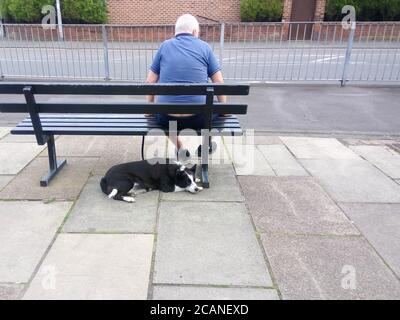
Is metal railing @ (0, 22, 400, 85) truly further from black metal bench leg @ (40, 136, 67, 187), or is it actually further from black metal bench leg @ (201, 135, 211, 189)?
black metal bench leg @ (201, 135, 211, 189)

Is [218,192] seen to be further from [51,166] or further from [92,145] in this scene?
[92,145]

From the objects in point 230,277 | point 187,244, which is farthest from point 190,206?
point 230,277

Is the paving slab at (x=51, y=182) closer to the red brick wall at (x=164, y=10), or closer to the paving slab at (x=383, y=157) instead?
the paving slab at (x=383, y=157)

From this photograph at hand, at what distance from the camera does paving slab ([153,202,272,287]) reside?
7.94 feet

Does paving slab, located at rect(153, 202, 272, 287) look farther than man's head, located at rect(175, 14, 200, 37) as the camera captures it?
No

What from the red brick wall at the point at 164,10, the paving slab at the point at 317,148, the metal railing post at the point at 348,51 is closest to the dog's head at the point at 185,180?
the paving slab at the point at 317,148

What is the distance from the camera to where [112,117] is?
3949mm

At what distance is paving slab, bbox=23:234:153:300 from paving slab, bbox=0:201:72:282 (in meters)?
0.11

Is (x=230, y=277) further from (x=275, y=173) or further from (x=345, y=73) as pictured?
(x=345, y=73)

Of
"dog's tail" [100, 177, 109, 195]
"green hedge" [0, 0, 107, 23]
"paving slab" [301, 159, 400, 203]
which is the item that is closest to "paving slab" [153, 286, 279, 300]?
"dog's tail" [100, 177, 109, 195]

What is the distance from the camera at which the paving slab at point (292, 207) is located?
3023 millimetres

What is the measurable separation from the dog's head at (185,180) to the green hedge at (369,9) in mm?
17825

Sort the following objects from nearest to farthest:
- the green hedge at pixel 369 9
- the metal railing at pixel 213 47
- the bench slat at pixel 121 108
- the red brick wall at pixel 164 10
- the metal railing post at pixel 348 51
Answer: the bench slat at pixel 121 108 < the metal railing post at pixel 348 51 < the metal railing at pixel 213 47 < the red brick wall at pixel 164 10 < the green hedge at pixel 369 9

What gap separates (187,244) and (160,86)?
4.33 feet
